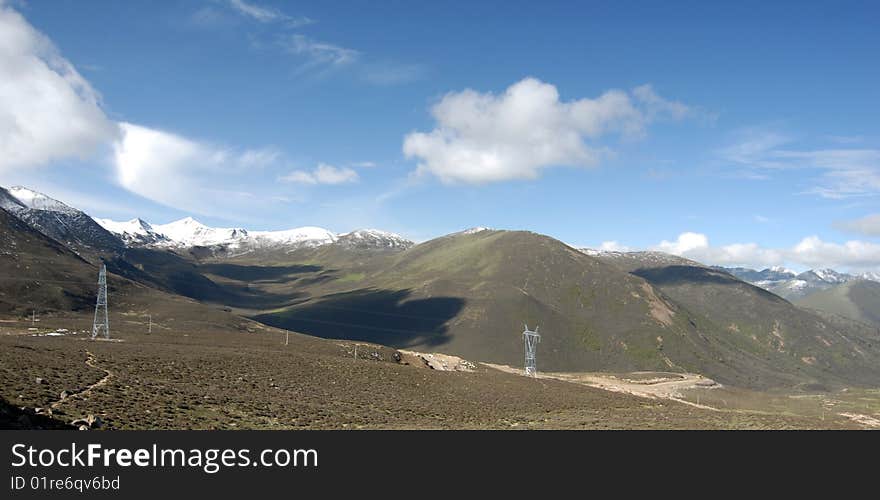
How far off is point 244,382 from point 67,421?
2366 centimetres

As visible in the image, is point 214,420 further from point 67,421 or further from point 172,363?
point 172,363

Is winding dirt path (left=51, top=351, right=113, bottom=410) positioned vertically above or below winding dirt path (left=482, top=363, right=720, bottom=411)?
above

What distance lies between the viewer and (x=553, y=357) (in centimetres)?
19388

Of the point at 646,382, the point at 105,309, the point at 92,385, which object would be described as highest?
the point at 105,309

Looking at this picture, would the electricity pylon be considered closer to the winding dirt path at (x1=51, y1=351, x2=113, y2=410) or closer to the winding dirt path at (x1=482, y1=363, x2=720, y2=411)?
the winding dirt path at (x1=51, y1=351, x2=113, y2=410)

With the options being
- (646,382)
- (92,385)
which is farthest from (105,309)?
(646,382)

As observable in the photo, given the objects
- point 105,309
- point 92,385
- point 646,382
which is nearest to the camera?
point 92,385

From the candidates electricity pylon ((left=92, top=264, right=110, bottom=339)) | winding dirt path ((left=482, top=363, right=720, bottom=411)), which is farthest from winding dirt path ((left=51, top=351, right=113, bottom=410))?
winding dirt path ((left=482, top=363, right=720, bottom=411))

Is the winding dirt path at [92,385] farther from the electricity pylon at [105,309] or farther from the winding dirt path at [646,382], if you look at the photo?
the winding dirt path at [646,382]

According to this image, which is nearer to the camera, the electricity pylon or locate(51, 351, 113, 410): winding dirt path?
locate(51, 351, 113, 410): winding dirt path

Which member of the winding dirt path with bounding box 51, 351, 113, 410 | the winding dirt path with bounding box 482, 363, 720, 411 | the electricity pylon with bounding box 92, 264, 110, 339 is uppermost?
the electricity pylon with bounding box 92, 264, 110, 339

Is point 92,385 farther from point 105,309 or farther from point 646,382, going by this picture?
point 646,382

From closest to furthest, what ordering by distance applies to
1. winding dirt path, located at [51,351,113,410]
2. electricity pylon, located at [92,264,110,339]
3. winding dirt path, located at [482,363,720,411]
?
winding dirt path, located at [51,351,113,410] → electricity pylon, located at [92,264,110,339] → winding dirt path, located at [482,363,720,411]

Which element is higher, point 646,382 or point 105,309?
point 105,309
